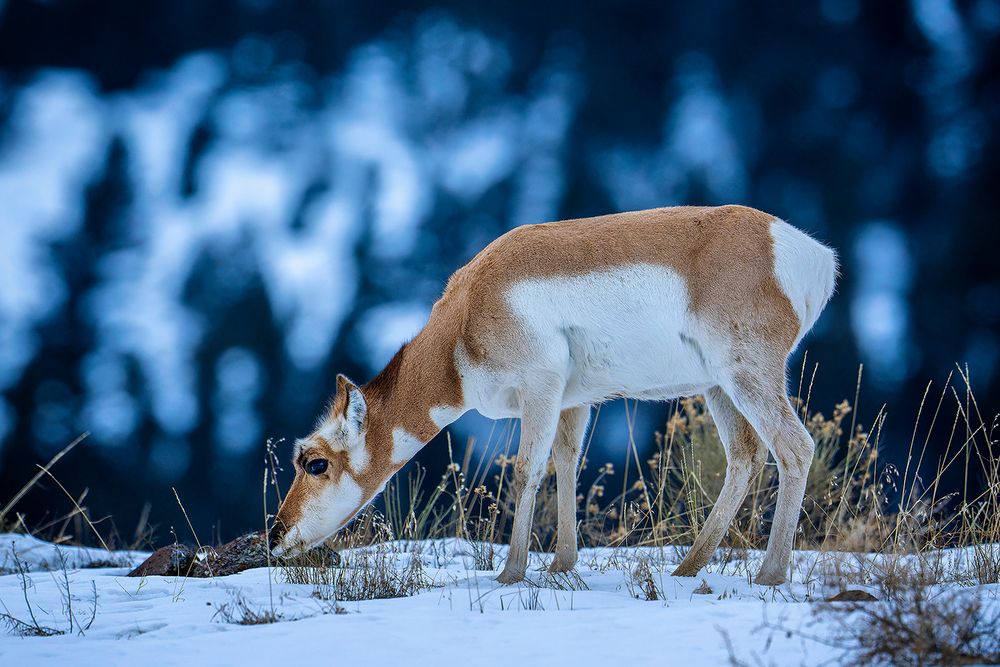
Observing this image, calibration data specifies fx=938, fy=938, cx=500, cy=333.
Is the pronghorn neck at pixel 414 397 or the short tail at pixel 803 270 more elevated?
the short tail at pixel 803 270

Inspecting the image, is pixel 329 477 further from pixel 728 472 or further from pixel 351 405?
pixel 728 472

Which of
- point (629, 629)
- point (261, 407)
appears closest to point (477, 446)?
point (629, 629)

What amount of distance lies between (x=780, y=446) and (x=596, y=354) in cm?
116

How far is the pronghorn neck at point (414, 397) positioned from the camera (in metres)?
5.85

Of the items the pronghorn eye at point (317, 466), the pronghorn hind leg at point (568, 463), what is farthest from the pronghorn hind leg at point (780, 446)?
the pronghorn eye at point (317, 466)

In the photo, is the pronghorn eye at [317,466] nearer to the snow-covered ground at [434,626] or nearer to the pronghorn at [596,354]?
the pronghorn at [596,354]

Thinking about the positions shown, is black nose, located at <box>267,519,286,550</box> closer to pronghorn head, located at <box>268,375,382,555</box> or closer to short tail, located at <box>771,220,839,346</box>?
pronghorn head, located at <box>268,375,382,555</box>

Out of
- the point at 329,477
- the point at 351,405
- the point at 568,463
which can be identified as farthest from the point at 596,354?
the point at 329,477

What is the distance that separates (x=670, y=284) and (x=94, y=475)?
20.9 metres

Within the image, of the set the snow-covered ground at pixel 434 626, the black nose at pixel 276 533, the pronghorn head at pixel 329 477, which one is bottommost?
the snow-covered ground at pixel 434 626

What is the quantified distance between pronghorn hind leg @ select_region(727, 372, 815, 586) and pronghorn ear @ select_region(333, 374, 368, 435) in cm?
225

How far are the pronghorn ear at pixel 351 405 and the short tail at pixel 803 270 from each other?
2.61m

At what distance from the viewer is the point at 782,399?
5277 mm

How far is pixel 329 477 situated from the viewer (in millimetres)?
5922
